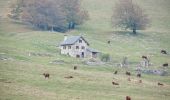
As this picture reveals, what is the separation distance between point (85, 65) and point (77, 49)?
21.6 m

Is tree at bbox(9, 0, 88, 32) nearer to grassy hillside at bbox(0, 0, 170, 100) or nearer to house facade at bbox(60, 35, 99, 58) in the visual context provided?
grassy hillside at bbox(0, 0, 170, 100)

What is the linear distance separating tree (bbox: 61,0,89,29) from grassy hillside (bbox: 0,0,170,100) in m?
3.73

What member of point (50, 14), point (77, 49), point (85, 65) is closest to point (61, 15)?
point (50, 14)

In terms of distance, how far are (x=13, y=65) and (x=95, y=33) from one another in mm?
65379

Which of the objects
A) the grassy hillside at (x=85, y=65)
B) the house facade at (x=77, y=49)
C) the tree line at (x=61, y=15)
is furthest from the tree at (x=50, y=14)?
the house facade at (x=77, y=49)

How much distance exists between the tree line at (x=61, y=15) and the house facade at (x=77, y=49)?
93.0 ft

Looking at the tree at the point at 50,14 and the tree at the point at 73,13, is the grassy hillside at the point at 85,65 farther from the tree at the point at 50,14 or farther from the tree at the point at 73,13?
the tree at the point at 73,13

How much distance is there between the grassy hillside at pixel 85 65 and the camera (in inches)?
1908

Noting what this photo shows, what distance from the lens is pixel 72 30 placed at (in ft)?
425

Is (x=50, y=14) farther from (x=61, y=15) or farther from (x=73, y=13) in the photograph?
(x=73, y=13)

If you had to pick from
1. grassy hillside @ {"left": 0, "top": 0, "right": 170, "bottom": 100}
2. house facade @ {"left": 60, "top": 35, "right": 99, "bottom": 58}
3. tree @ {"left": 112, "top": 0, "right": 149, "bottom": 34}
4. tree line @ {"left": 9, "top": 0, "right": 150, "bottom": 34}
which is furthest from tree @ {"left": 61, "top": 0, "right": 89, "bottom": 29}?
house facade @ {"left": 60, "top": 35, "right": 99, "bottom": 58}

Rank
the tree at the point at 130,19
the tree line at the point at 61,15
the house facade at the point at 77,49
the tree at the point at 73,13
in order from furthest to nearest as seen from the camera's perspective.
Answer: the tree at the point at 73,13 < the tree at the point at 130,19 < the tree line at the point at 61,15 < the house facade at the point at 77,49

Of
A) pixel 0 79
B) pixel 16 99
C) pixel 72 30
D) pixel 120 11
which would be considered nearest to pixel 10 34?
pixel 72 30

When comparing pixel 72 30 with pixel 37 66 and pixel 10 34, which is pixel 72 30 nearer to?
pixel 10 34
